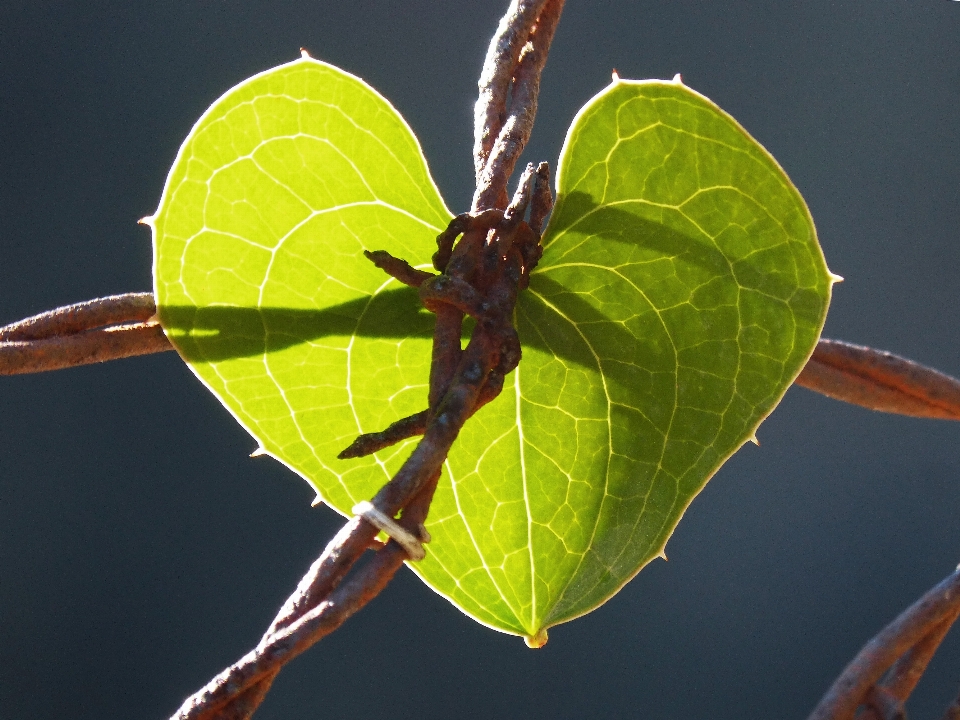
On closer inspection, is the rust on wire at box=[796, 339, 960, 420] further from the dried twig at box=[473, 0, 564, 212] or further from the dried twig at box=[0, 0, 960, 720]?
the dried twig at box=[473, 0, 564, 212]

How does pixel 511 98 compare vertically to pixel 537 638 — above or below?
above

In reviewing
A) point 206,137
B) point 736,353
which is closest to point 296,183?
point 206,137

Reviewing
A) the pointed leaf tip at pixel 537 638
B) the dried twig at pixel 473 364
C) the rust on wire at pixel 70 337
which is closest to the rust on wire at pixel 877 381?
the dried twig at pixel 473 364

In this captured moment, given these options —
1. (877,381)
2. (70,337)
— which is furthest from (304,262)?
(877,381)

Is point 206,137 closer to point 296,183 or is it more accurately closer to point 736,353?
point 296,183

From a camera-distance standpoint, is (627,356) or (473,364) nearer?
(473,364)

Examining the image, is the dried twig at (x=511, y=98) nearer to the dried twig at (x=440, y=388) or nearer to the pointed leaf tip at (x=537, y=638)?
the dried twig at (x=440, y=388)

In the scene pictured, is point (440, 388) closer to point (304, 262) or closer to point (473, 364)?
point (473, 364)
